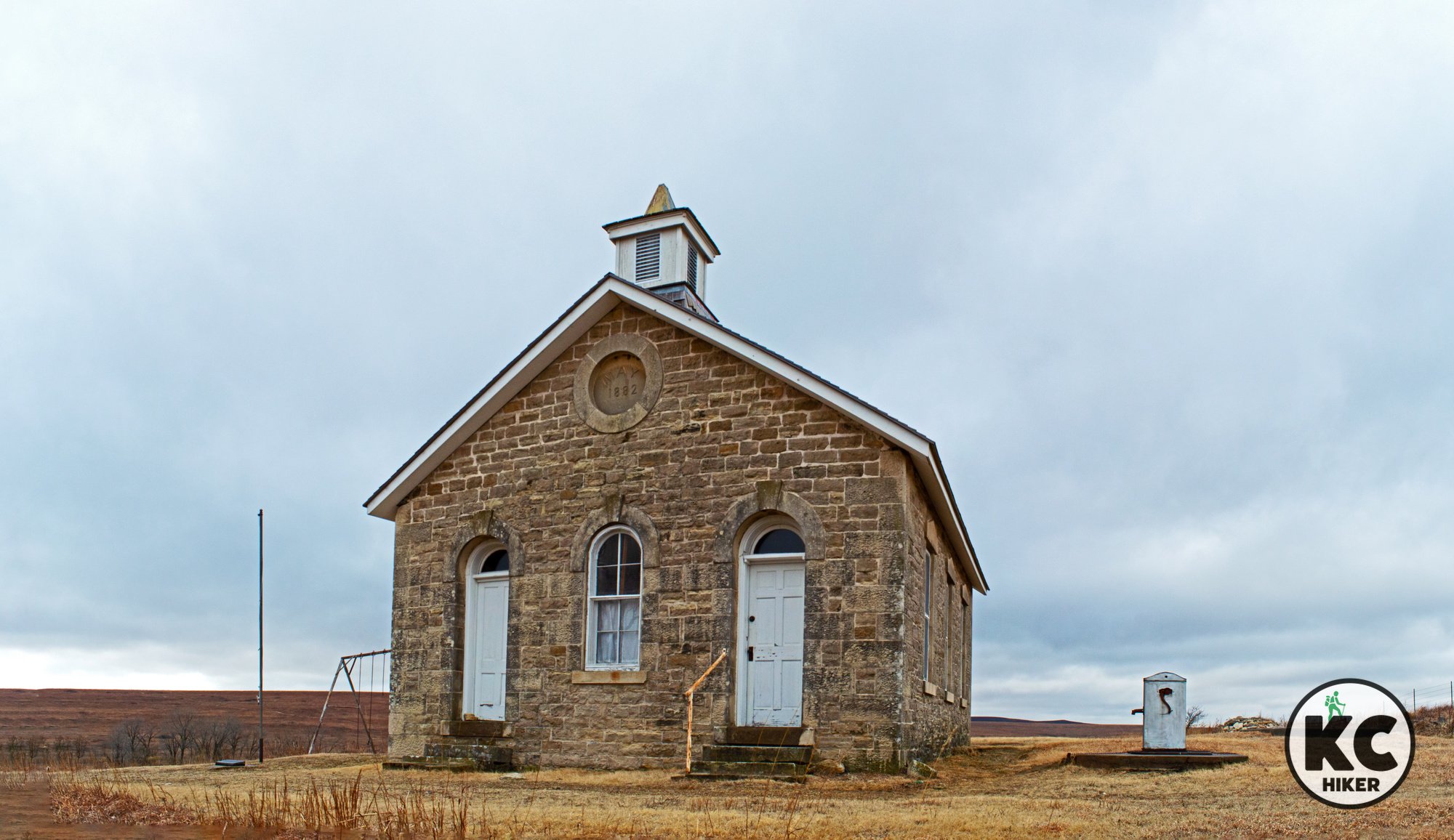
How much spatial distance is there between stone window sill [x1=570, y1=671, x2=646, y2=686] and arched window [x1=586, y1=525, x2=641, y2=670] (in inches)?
6.9

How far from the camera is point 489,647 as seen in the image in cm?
1733

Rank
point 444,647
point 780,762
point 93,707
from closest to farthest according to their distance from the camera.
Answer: point 780,762 → point 444,647 → point 93,707

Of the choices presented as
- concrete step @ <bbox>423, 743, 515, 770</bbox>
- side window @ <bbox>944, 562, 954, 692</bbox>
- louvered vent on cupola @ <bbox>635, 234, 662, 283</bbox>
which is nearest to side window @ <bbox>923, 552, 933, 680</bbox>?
side window @ <bbox>944, 562, 954, 692</bbox>

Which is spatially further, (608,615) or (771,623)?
(608,615)

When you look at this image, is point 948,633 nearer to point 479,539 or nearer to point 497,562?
point 497,562

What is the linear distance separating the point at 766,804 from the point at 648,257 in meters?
10.6

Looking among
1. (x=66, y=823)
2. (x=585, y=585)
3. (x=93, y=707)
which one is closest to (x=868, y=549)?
(x=585, y=585)

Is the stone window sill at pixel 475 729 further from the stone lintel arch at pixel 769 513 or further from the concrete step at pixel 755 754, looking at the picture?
the stone lintel arch at pixel 769 513

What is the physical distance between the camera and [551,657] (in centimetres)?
1617

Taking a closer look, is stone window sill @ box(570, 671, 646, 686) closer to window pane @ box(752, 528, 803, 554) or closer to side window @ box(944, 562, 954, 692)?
window pane @ box(752, 528, 803, 554)

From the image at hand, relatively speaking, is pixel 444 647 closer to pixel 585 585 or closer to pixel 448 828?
pixel 585 585

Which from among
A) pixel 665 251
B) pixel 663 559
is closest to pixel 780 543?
pixel 663 559

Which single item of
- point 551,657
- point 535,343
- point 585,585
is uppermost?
point 535,343

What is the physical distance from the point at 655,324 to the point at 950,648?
7.83m
